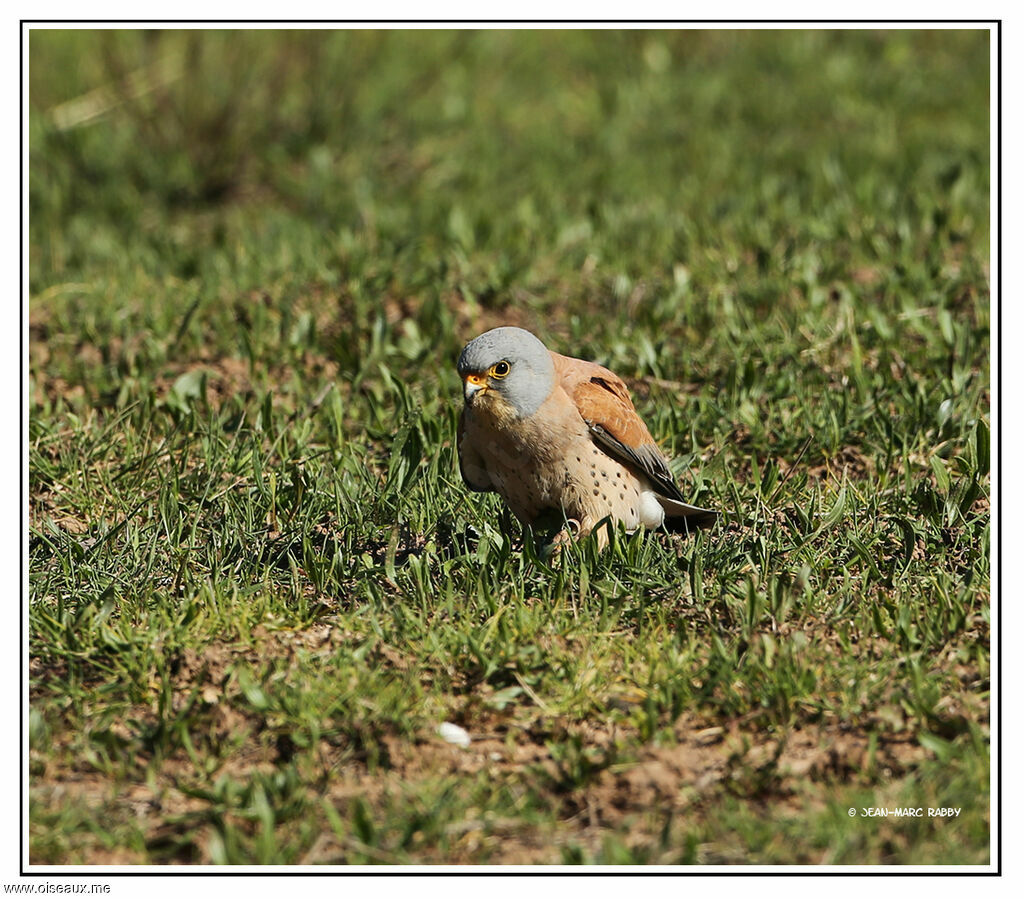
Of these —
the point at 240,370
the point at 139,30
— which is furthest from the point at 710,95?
the point at 240,370

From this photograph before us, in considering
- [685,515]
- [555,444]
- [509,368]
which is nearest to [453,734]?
[555,444]

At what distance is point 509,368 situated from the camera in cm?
458

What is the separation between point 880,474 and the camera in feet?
18.3

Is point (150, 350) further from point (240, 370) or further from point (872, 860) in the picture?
point (872, 860)

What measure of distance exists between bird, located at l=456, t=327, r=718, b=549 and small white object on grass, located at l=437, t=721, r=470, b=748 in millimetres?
903

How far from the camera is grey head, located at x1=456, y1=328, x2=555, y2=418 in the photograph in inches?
178

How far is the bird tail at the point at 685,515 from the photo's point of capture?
5074mm

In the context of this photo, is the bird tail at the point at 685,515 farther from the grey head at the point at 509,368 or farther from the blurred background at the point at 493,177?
the blurred background at the point at 493,177

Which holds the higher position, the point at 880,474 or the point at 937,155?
the point at 937,155

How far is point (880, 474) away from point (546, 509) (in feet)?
5.29

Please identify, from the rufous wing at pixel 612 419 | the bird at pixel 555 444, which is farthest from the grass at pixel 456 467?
the rufous wing at pixel 612 419

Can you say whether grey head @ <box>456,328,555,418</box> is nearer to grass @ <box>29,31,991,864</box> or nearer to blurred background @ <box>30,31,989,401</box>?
grass @ <box>29,31,991,864</box>

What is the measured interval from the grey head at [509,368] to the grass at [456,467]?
58 centimetres

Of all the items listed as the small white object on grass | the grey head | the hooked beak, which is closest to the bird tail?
the grey head
